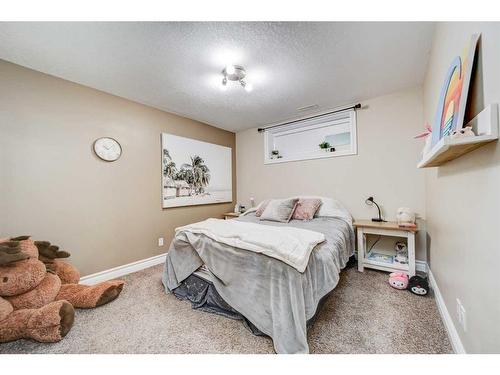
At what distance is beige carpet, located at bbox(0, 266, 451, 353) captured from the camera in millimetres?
1351

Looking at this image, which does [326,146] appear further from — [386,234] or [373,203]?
[386,234]

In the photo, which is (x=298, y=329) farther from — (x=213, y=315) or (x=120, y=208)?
(x=120, y=208)

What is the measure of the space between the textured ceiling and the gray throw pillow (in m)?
1.47

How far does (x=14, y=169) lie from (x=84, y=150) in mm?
588

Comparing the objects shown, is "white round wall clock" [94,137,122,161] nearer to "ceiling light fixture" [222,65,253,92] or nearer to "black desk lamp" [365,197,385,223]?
"ceiling light fixture" [222,65,253,92]

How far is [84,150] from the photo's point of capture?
7.69ft

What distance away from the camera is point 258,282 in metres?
1.47

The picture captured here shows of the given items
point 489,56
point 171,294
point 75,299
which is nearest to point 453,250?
point 489,56

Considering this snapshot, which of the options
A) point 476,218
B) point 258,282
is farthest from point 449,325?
point 258,282

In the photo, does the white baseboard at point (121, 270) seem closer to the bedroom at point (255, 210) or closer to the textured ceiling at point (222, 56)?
the bedroom at point (255, 210)

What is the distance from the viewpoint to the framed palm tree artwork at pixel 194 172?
3.13 metres

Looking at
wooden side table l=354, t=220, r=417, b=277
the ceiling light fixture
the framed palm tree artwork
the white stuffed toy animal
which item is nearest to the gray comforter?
wooden side table l=354, t=220, r=417, b=277

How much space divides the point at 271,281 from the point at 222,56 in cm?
195

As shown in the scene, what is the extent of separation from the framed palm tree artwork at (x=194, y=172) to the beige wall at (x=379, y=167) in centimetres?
128
